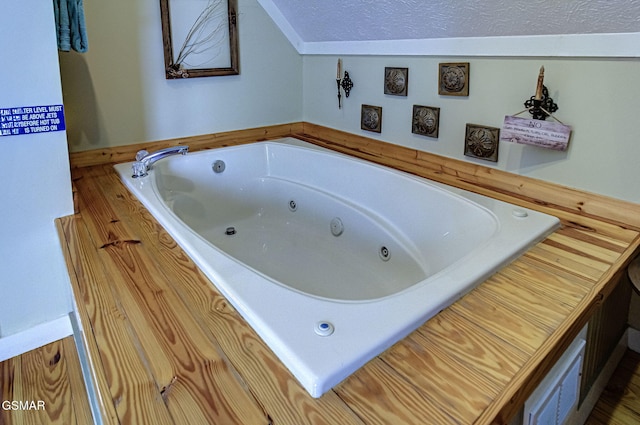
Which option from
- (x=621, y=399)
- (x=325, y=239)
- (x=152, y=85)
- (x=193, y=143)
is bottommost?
(x=621, y=399)

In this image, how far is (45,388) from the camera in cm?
150

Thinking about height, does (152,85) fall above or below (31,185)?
above

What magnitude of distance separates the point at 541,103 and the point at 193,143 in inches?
69.8

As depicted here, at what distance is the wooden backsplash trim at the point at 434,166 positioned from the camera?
1600 millimetres

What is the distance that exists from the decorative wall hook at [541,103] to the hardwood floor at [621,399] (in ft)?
3.41

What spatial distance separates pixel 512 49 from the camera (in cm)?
170

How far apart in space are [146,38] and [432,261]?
1778mm

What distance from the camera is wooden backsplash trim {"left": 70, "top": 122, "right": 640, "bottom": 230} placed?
1.60 meters

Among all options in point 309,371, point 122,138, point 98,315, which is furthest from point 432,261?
point 122,138

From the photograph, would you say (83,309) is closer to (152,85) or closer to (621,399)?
(152,85)

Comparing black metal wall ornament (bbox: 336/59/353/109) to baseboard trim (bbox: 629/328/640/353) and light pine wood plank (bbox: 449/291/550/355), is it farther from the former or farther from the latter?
baseboard trim (bbox: 629/328/640/353)

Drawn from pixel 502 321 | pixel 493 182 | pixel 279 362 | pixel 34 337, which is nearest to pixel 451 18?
pixel 493 182

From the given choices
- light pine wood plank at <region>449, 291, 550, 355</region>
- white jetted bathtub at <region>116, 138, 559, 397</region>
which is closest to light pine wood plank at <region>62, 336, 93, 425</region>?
white jetted bathtub at <region>116, 138, 559, 397</region>

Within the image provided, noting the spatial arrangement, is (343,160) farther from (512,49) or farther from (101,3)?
(101,3)
